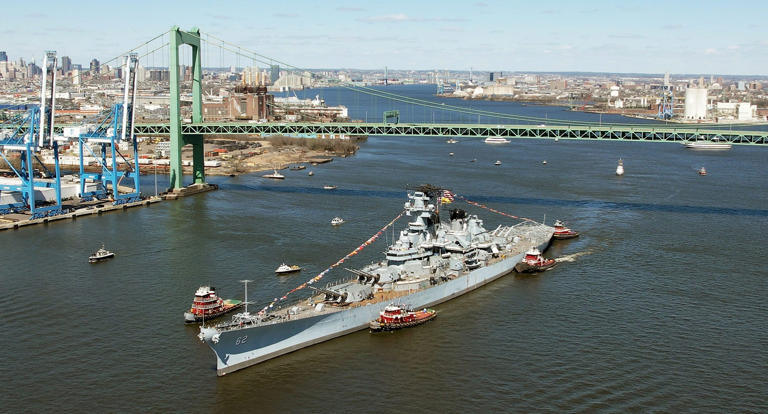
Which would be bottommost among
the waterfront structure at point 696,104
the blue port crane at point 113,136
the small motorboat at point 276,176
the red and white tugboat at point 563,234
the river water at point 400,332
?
the river water at point 400,332

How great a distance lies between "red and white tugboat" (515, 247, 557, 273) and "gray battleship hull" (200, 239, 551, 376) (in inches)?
196

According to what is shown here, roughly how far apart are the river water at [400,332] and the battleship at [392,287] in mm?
545

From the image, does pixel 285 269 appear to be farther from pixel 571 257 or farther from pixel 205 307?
pixel 571 257

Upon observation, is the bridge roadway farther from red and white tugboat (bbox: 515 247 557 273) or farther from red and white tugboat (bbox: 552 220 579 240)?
red and white tugboat (bbox: 515 247 557 273)

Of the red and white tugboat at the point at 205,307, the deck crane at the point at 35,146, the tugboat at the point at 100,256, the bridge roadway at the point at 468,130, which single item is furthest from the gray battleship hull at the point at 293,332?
the deck crane at the point at 35,146

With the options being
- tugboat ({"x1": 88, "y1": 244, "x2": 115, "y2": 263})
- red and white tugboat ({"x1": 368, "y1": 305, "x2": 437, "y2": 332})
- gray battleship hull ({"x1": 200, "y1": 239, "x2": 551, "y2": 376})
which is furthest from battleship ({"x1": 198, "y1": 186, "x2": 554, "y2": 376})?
tugboat ({"x1": 88, "y1": 244, "x2": 115, "y2": 263})

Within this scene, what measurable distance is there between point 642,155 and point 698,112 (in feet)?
194

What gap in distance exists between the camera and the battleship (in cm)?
2191

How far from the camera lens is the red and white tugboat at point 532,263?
32.2m

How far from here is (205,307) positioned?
83.8 feet

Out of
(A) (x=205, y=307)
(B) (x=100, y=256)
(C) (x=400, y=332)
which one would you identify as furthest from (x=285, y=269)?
(B) (x=100, y=256)

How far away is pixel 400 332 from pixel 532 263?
969 cm

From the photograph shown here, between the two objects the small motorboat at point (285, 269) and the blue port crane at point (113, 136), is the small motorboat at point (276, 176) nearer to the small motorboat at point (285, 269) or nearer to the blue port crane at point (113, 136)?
the blue port crane at point (113, 136)

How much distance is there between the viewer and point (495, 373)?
70.6 feet
